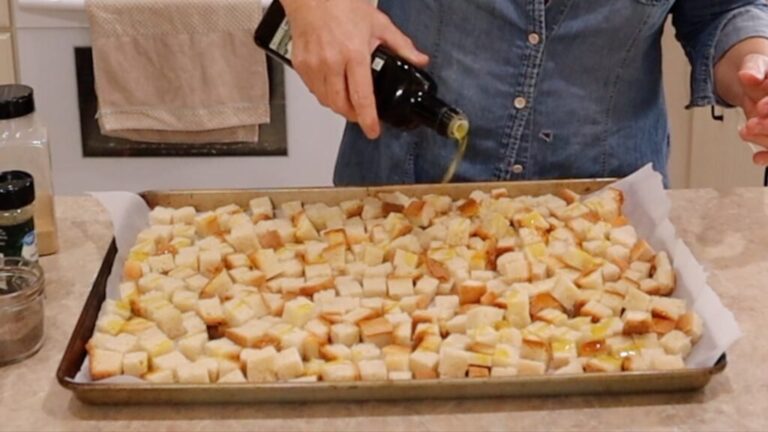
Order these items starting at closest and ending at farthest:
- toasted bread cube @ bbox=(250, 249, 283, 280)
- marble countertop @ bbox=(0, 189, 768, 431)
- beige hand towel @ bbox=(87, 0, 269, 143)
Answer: marble countertop @ bbox=(0, 189, 768, 431), toasted bread cube @ bbox=(250, 249, 283, 280), beige hand towel @ bbox=(87, 0, 269, 143)

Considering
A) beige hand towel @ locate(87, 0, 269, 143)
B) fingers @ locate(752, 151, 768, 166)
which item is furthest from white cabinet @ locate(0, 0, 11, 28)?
fingers @ locate(752, 151, 768, 166)

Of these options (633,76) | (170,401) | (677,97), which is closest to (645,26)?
(633,76)

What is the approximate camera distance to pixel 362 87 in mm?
1321

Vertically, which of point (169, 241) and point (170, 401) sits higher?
point (169, 241)

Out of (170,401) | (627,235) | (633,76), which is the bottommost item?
(170,401)

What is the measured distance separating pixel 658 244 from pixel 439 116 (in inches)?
11.9

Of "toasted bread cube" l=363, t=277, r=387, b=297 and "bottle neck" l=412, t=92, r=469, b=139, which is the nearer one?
"toasted bread cube" l=363, t=277, r=387, b=297

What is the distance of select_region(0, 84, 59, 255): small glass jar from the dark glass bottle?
317 millimetres

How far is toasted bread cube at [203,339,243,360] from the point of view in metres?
1.12

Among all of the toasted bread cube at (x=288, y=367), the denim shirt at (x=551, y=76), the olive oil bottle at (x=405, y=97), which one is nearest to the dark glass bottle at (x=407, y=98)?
the olive oil bottle at (x=405, y=97)

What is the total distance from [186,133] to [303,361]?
140 centimetres

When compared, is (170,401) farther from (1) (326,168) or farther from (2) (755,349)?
(1) (326,168)

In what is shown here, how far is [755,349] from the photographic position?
1.19m

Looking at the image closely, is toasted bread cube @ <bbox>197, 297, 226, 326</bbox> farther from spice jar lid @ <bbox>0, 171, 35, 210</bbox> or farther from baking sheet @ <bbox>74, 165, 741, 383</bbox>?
spice jar lid @ <bbox>0, 171, 35, 210</bbox>
